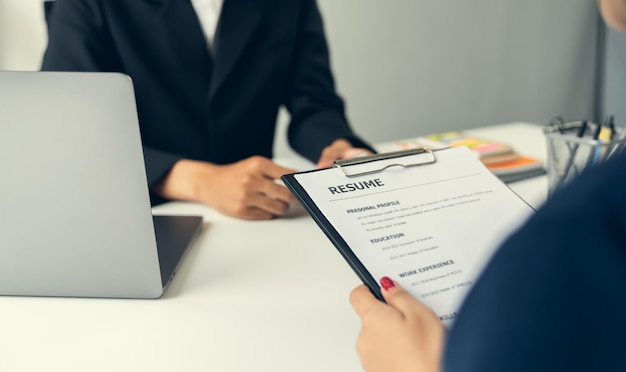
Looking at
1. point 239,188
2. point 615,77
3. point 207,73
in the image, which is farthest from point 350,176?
point 615,77

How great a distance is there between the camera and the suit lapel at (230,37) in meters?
1.20

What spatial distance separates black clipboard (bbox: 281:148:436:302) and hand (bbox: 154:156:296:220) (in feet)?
0.74

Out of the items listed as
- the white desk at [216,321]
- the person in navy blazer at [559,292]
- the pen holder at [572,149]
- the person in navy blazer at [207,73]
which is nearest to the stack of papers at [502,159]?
the pen holder at [572,149]

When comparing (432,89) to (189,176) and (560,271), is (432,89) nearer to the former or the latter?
(189,176)

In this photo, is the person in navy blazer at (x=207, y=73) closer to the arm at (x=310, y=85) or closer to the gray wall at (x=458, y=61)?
the arm at (x=310, y=85)

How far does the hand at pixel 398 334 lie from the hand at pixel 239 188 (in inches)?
14.9

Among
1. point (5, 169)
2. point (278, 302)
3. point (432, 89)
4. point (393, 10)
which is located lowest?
point (432, 89)

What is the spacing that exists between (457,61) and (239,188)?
6.57ft

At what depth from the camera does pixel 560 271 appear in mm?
259

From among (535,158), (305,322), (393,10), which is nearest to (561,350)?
(305,322)

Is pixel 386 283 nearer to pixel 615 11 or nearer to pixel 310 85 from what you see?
pixel 615 11

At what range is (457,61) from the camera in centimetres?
270

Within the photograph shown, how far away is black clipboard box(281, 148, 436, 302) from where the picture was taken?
23.5 inches

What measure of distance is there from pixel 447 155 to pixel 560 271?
1.72 ft
